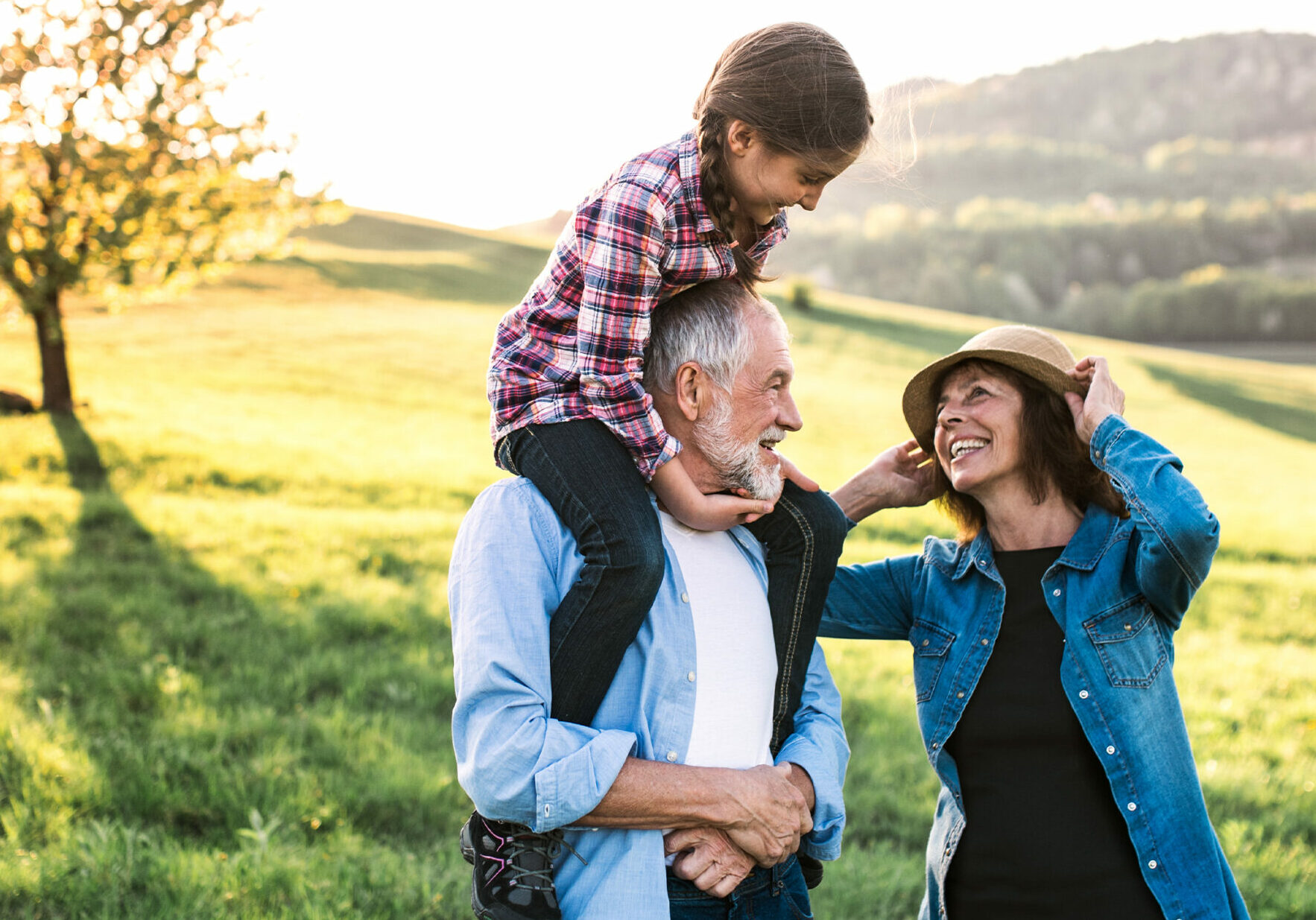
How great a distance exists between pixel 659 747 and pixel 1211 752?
4801 millimetres

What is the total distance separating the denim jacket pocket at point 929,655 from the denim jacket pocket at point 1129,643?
41 centimetres

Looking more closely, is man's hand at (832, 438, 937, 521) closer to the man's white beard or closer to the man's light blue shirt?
the man's white beard

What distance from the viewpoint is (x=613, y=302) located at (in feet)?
8.23

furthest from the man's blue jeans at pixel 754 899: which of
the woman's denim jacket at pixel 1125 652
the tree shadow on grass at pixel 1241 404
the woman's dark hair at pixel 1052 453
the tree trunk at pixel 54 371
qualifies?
the tree shadow on grass at pixel 1241 404

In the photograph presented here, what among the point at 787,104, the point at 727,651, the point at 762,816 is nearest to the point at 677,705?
the point at 727,651

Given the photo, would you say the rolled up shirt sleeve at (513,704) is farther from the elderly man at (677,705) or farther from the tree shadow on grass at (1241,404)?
the tree shadow on grass at (1241,404)

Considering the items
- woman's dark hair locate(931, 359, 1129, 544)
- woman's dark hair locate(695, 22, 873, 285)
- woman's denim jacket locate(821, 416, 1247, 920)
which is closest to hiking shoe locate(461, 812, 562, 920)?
woman's denim jacket locate(821, 416, 1247, 920)

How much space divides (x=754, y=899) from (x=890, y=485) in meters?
1.41

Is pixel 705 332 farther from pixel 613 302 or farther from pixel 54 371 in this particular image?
pixel 54 371

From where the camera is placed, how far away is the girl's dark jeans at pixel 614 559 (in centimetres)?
231

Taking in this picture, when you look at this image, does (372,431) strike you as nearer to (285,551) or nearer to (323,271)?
(285,551)

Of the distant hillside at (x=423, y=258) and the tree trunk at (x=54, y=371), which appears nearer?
the tree trunk at (x=54, y=371)

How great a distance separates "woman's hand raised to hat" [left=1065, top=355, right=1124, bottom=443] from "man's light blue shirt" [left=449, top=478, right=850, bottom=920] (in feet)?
3.92

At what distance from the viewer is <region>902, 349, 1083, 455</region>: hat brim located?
291cm
